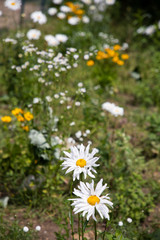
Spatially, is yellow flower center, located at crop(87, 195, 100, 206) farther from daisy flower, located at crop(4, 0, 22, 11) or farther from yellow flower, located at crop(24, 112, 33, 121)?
daisy flower, located at crop(4, 0, 22, 11)

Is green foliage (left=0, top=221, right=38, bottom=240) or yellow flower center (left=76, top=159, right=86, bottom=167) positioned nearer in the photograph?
yellow flower center (left=76, top=159, right=86, bottom=167)

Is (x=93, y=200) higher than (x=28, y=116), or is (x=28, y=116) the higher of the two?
(x=93, y=200)

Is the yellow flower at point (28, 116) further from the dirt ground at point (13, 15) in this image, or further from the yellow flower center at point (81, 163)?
the dirt ground at point (13, 15)

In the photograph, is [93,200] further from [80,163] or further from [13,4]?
[13,4]

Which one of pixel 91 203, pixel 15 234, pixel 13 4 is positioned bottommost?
pixel 15 234

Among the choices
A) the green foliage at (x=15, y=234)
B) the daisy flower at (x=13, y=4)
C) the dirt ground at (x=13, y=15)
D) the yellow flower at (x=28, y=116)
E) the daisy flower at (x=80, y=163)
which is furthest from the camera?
the dirt ground at (x=13, y=15)

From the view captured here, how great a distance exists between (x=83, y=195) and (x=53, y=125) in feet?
3.88

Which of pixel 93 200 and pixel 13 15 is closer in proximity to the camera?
pixel 93 200

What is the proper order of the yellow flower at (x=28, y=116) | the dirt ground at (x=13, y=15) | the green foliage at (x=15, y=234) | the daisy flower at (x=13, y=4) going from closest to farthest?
the green foliage at (x=15, y=234)
the yellow flower at (x=28, y=116)
the daisy flower at (x=13, y=4)
the dirt ground at (x=13, y=15)

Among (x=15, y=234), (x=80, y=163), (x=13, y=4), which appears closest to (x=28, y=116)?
(x=15, y=234)

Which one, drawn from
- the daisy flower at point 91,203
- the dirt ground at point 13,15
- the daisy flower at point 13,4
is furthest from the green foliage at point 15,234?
the dirt ground at point 13,15

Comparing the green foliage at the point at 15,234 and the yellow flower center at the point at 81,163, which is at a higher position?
the yellow flower center at the point at 81,163

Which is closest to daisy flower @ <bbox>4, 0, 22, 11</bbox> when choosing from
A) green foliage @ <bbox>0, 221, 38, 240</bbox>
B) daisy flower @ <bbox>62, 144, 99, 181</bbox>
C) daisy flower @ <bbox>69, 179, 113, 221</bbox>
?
daisy flower @ <bbox>62, 144, 99, 181</bbox>

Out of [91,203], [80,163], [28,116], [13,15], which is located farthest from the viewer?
[13,15]
